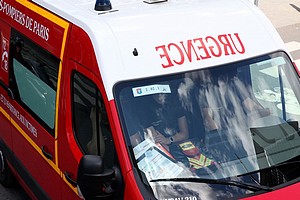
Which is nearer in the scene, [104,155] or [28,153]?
[104,155]

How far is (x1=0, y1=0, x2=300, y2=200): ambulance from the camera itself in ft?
13.7

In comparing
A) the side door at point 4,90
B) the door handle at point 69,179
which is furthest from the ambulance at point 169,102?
the side door at point 4,90

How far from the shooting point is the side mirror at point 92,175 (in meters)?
4.03

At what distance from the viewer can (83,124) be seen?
4746 mm

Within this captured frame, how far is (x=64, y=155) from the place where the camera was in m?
4.89

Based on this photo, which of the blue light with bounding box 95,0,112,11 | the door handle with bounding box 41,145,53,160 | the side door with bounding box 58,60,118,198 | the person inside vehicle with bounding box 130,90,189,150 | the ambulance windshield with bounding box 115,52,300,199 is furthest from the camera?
the door handle with bounding box 41,145,53,160

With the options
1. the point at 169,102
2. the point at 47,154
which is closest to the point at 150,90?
the point at 169,102

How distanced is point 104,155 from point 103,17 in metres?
1.03

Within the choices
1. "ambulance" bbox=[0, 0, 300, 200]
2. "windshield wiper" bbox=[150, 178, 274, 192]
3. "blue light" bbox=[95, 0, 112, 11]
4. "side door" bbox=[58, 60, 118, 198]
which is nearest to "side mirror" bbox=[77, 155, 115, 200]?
"ambulance" bbox=[0, 0, 300, 200]

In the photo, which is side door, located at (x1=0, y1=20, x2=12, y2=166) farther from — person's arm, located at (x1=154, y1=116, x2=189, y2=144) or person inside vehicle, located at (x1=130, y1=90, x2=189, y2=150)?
person's arm, located at (x1=154, y1=116, x2=189, y2=144)

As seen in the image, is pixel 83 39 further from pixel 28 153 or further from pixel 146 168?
pixel 28 153

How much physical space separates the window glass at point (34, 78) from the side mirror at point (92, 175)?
3.68 ft

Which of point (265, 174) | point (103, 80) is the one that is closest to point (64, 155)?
point (103, 80)

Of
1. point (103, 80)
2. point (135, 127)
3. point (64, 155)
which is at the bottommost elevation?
point (64, 155)
